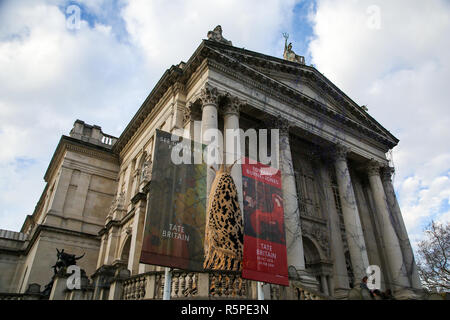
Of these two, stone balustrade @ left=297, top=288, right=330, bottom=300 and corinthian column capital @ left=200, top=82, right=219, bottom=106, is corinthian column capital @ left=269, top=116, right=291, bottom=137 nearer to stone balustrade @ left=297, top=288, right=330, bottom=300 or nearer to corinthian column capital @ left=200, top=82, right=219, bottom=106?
corinthian column capital @ left=200, top=82, right=219, bottom=106

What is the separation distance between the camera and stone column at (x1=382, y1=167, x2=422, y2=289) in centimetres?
1830

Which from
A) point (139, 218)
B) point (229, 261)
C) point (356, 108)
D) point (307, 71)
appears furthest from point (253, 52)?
point (229, 261)

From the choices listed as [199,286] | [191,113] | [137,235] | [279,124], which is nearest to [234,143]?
[191,113]

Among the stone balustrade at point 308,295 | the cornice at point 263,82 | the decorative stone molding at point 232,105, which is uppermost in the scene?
the cornice at point 263,82

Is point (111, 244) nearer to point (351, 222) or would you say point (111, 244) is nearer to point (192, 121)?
point (192, 121)

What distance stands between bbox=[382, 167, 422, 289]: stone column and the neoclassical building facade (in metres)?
0.07

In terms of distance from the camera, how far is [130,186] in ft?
69.5

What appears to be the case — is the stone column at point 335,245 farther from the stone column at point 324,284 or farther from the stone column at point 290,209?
the stone column at point 290,209

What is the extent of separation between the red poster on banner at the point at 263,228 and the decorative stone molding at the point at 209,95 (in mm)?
5678

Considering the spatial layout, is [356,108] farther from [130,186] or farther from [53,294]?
[53,294]

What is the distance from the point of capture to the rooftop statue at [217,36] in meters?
16.8

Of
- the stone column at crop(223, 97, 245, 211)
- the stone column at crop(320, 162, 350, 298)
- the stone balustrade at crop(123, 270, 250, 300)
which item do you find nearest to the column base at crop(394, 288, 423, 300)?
the stone column at crop(320, 162, 350, 298)

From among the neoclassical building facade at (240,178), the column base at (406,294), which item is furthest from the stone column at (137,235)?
the column base at (406,294)

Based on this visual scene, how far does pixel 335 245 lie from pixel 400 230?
16.4ft
